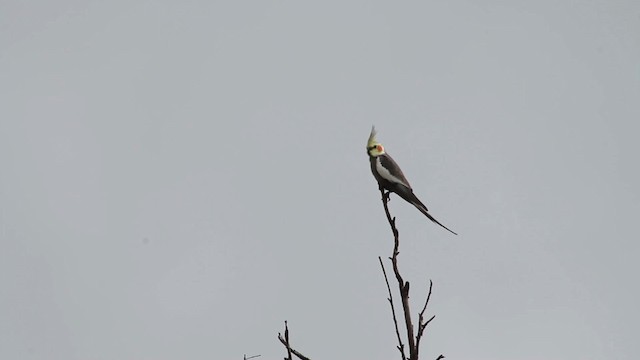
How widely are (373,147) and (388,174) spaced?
0.56 m

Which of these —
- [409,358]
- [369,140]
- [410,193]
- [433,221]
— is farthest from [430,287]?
[369,140]

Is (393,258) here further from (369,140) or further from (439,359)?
(369,140)

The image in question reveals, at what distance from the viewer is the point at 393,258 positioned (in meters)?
4.45

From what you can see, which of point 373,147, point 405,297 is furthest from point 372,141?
point 405,297

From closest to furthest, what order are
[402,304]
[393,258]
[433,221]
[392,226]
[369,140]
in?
Answer: [402,304] < [393,258] < [392,226] < [433,221] < [369,140]

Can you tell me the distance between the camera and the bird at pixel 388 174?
28.9 feet

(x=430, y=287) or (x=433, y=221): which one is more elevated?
(x=433, y=221)

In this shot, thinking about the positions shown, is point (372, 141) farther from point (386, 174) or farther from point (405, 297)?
point (405, 297)

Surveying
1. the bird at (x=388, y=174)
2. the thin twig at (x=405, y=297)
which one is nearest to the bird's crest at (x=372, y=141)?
the bird at (x=388, y=174)

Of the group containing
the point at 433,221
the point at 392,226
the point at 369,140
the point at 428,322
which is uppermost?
the point at 369,140

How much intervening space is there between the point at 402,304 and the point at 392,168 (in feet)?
17.2

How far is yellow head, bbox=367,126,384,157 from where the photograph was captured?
957 cm

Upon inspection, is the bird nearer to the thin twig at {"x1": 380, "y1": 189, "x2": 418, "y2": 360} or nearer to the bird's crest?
the bird's crest

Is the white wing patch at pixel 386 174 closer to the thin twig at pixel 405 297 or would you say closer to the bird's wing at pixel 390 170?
the bird's wing at pixel 390 170
